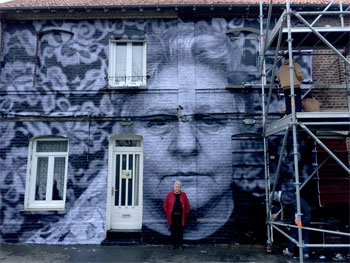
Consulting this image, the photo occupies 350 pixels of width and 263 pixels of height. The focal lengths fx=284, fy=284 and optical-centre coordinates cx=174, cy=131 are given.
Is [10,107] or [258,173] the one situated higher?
[10,107]

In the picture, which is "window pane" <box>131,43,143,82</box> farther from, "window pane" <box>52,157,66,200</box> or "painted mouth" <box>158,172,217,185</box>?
"window pane" <box>52,157,66,200</box>

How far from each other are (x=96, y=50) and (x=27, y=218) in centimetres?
537

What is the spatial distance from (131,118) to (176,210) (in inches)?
117

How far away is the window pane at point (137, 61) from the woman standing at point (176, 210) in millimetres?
3504

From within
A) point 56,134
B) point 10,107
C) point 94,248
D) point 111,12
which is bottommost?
point 94,248

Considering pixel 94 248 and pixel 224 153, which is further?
pixel 224 153

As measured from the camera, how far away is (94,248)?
25.0ft

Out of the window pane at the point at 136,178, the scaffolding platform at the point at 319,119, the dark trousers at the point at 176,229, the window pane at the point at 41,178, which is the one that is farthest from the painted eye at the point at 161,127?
the window pane at the point at 41,178

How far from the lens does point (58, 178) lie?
8.54m

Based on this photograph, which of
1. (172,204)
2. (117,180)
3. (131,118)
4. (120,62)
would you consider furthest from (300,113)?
(120,62)

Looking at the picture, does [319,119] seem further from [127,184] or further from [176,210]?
[127,184]

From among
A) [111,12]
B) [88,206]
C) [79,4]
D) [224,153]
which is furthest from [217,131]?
[79,4]

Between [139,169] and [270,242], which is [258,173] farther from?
[139,169]

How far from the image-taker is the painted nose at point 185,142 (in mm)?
8281
